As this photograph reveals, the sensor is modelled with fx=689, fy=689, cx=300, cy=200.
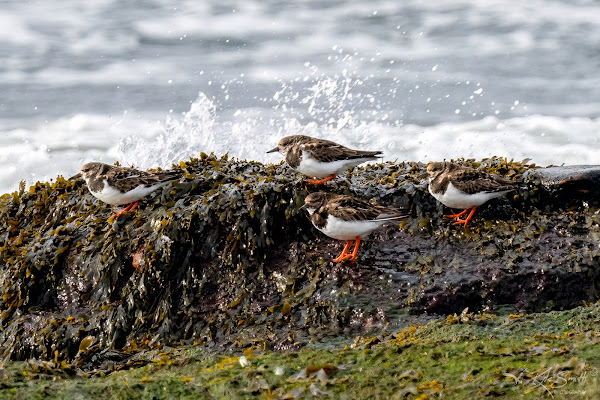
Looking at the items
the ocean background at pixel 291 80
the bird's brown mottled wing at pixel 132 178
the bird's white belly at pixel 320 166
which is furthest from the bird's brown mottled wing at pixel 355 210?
the ocean background at pixel 291 80

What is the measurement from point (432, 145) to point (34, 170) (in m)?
8.90

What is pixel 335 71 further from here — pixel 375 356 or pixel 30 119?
pixel 375 356

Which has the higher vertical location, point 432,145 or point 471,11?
point 471,11

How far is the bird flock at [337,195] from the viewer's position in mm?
6602

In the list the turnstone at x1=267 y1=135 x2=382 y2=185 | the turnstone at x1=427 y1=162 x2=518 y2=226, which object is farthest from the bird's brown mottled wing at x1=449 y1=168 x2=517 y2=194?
the turnstone at x1=267 y1=135 x2=382 y2=185

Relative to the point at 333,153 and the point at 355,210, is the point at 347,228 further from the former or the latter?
the point at 333,153

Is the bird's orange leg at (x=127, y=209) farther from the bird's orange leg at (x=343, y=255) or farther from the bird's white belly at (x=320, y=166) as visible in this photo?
the bird's orange leg at (x=343, y=255)

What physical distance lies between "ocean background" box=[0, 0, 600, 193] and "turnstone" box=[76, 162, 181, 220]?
5930 millimetres

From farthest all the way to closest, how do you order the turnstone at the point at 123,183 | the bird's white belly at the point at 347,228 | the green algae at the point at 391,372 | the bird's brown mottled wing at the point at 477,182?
the turnstone at the point at 123,183 → the bird's brown mottled wing at the point at 477,182 → the bird's white belly at the point at 347,228 → the green algae at the point at 391,372

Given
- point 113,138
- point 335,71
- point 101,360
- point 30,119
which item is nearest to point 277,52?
point 335,71

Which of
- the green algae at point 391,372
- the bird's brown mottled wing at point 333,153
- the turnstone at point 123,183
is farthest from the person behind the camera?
the turnstone at point 123,183

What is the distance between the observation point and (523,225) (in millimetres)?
7066

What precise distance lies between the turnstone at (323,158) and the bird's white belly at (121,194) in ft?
5.14

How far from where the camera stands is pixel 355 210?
656cm
